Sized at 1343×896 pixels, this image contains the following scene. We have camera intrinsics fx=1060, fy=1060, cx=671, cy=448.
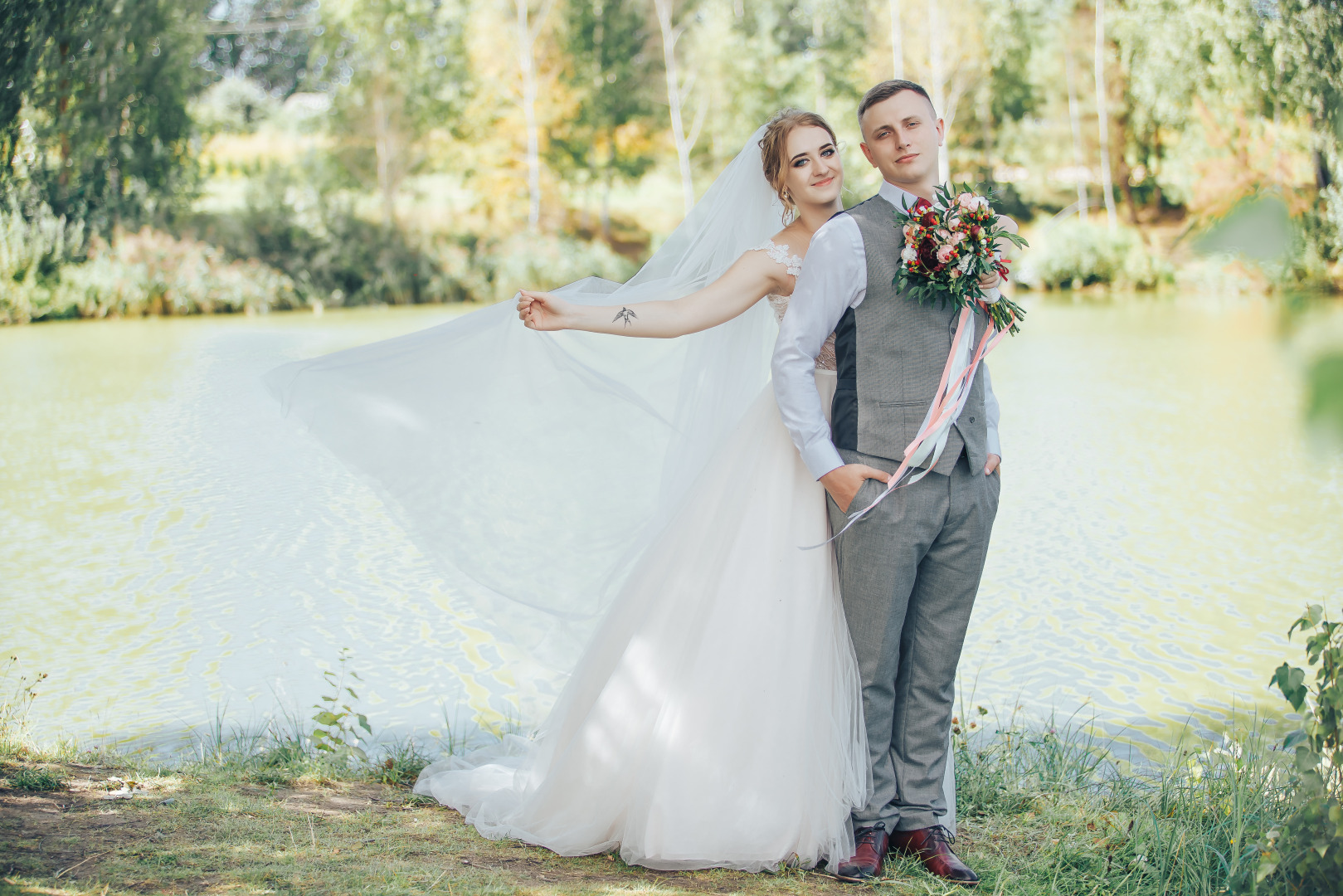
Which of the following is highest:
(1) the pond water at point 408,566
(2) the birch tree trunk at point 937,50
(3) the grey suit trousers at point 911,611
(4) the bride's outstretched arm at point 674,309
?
(2) the birch tree trunk at point 937,50

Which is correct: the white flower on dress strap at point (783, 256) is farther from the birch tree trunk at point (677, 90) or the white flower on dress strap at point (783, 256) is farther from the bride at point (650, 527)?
the birch tree trunk at point (677, 90)

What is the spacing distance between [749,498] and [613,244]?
30054 millimetres

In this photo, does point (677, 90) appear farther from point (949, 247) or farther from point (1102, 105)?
point (949, 247)

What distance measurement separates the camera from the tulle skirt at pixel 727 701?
261 cm

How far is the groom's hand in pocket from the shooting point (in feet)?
8.30

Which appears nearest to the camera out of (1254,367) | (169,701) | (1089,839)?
(1089,839)

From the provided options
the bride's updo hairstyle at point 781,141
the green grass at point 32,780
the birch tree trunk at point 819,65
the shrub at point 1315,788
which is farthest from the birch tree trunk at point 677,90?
the shrub at point 1315,788

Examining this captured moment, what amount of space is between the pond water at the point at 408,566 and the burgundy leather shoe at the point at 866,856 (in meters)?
1.20

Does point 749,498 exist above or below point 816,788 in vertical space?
above

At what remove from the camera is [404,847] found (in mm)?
2672

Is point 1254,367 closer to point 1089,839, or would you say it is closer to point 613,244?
point 1089,839

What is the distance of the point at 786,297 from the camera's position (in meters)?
2.85

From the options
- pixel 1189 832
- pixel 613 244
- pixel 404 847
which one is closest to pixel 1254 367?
pixel 1189 832

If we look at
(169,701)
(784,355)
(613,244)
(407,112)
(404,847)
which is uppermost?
(407,112)
